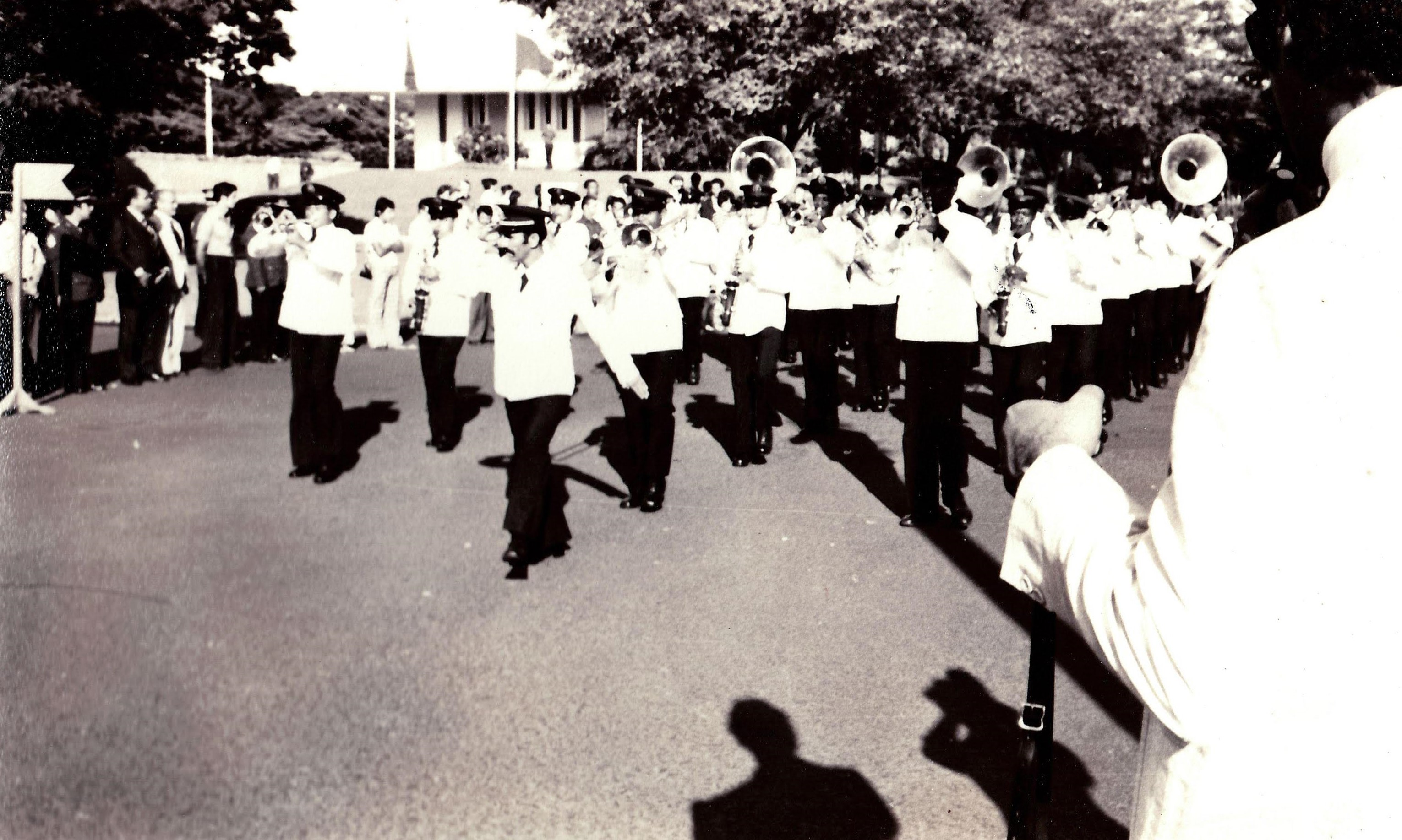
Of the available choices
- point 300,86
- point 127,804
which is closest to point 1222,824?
point 127,804

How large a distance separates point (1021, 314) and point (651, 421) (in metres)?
2.90

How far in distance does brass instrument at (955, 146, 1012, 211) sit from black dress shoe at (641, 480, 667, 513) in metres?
2.82

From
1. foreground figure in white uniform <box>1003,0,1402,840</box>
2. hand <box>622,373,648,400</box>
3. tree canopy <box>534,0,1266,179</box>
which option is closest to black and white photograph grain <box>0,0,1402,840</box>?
foreground figure in white uniform <box>1003,0,1402,840</box>

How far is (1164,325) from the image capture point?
16141mm

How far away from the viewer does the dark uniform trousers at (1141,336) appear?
15562 mm

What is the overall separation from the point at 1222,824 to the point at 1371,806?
5.5 inches

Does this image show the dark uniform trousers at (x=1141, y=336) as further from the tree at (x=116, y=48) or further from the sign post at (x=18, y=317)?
the sign post at (x=18, y=317)

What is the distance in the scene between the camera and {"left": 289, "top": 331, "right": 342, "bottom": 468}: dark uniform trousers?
1048 centimetres

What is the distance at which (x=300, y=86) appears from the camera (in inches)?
1959

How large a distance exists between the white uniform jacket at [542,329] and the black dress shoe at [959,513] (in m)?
2.35

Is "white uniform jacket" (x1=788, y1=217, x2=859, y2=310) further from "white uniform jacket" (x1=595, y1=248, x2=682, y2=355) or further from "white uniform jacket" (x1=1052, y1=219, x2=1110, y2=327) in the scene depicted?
"white uniform jacket" (x1=595, y1=248, x2=682, y2=355)

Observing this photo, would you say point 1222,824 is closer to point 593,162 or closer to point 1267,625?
point 1267,625

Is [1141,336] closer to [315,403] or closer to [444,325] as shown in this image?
[444,325]

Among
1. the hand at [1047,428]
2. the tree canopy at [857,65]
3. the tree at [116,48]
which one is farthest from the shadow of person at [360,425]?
the tree canopy at [857,65]
